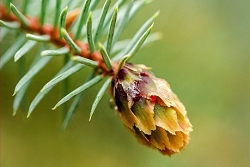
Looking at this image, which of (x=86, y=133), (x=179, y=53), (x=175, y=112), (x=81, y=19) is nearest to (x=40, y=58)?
(x=81, y=19)

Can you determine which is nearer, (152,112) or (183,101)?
(152,112)

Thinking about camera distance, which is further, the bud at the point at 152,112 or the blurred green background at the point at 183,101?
the blurred green background at the point at 183,101

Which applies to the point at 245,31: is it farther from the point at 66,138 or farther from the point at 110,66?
the point at 110,66

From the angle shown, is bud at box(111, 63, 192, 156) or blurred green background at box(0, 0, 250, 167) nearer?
bud at box(111, 63, 192, 156)
